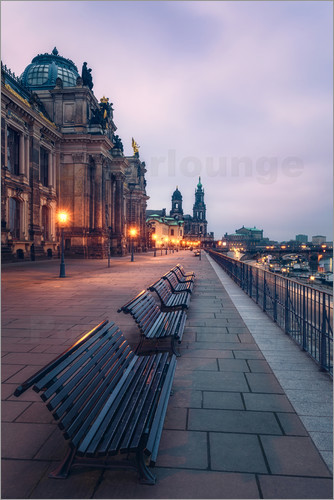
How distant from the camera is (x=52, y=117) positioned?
122 ft

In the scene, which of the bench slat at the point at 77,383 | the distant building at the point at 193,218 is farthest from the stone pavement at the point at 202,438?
the distant building at the point at 193,218

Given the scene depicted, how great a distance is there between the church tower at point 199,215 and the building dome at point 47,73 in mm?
132507

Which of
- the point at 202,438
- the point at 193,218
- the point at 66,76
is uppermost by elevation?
the point at 66,76

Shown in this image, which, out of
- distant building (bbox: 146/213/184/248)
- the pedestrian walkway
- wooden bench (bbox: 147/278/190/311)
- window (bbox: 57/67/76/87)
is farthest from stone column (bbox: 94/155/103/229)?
distant building (bbox: 146/213/184/248)

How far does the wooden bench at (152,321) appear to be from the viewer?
482cm

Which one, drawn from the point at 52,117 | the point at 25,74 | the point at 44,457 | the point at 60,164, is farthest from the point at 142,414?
the point at 25,74

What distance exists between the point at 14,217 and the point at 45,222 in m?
6.17

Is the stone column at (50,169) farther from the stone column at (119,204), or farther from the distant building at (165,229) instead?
the distant building at (165,229)

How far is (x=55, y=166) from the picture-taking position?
119ft

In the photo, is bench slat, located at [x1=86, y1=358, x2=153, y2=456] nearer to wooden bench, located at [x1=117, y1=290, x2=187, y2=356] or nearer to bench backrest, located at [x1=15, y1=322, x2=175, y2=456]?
bench backrest, located at [x1=15, y1=322, x2=175, y2=456]

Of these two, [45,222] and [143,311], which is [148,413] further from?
[45,222]

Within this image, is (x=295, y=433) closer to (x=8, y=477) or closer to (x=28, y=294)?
(x=8, y=477)

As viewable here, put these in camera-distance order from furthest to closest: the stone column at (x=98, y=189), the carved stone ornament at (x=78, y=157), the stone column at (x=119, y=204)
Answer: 1. the stone column at (x=119, y=204)
2. the stone column at (x=98, y=189)
3. the carved stone ornament at (x=78, y=157)

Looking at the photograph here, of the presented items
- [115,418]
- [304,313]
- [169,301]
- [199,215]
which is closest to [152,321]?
[169,301]
